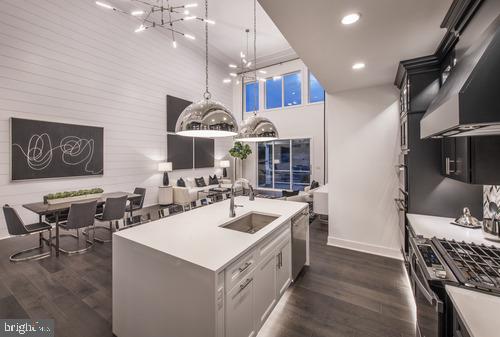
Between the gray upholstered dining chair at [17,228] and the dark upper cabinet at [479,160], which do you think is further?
the gray upholstered dining chair at [17,228]

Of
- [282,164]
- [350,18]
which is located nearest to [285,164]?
[282,164]

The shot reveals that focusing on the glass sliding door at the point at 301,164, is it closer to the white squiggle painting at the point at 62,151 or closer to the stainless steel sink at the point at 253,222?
the stainless steel sink at the point at 253,222

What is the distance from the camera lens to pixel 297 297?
2398 mm

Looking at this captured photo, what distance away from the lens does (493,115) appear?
3.21 ft

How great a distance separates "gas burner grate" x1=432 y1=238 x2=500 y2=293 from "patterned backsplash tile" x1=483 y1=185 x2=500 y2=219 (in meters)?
0.67

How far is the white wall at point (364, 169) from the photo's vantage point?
3.33m

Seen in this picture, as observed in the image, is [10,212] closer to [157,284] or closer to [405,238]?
[157,284]

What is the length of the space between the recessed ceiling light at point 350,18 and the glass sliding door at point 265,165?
7622mm

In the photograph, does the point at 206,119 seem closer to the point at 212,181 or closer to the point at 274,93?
the point at 212,181

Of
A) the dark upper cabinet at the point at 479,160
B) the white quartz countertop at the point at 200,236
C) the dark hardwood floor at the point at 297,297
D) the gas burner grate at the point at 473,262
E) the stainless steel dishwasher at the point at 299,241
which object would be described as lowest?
the dark hardwood floor at the point at 297,297

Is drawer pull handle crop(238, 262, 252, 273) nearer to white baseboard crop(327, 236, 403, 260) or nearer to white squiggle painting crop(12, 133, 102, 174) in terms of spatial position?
white baseboard crop(327, 236, 403, 260)

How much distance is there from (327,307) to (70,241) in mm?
4501

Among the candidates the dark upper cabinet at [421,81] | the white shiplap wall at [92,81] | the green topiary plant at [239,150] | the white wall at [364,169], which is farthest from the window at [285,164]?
the dark upper cabinet at [421,81]

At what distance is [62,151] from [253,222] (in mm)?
4985
